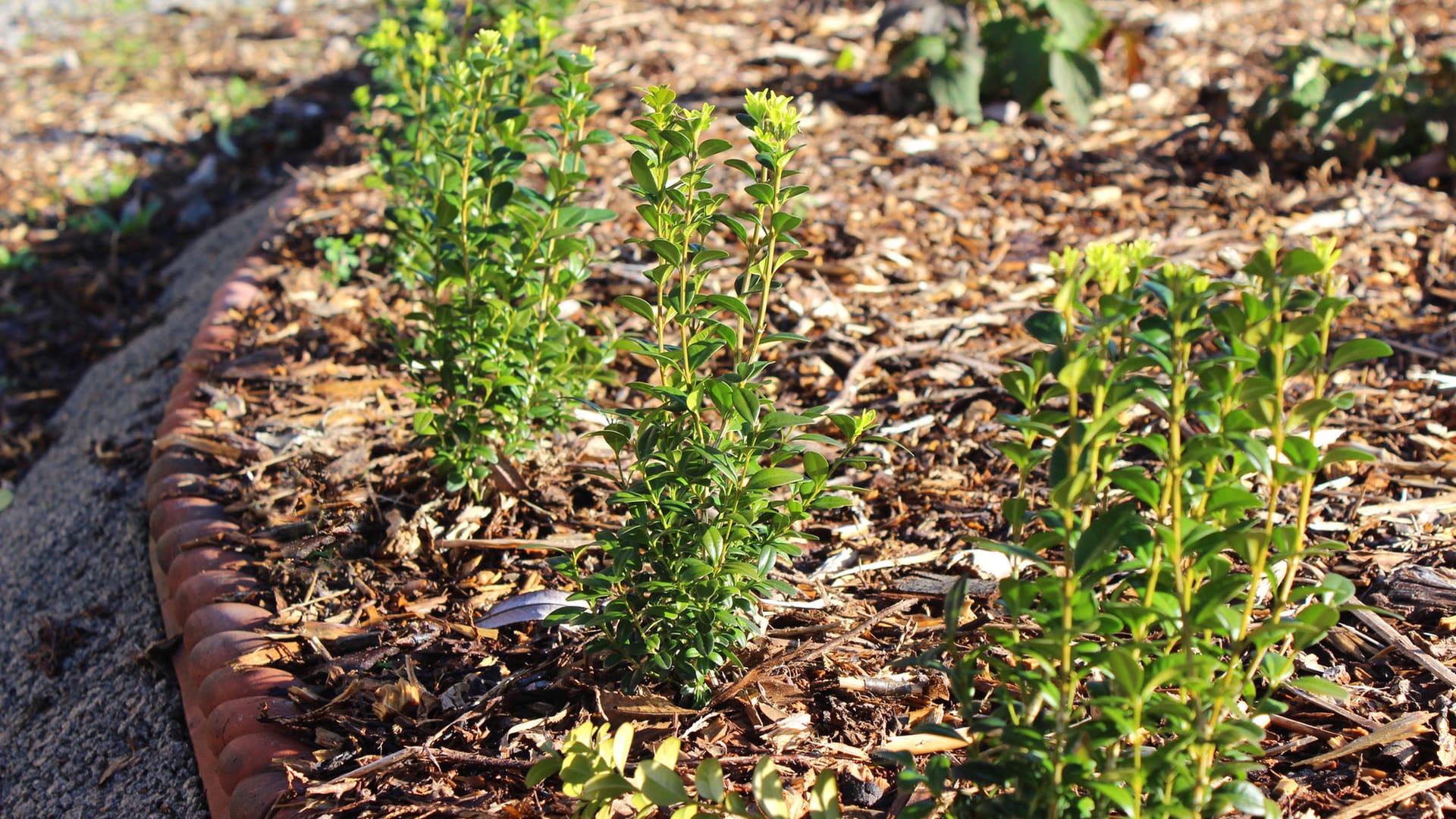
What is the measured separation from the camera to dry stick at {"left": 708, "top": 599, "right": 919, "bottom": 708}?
2051 mm

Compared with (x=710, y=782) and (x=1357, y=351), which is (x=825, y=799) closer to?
(x=710, y=782)

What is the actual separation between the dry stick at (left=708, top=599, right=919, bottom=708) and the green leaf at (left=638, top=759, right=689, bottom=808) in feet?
1.49

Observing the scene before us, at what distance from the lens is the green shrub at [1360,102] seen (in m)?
4.11

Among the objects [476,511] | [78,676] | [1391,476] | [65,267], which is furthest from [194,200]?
[1391,476]

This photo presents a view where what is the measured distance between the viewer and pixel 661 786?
158 cm

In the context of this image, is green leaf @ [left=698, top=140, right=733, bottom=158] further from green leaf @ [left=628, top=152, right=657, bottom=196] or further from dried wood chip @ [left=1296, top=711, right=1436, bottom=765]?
dried wood chip @ [left=1296, top=711, right=1436, bottom=765]

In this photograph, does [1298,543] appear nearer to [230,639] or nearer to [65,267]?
[230,639]

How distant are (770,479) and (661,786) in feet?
1.60

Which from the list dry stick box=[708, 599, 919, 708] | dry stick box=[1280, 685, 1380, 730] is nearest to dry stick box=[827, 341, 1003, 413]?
dry stick box=[708, 599, 919, 708]

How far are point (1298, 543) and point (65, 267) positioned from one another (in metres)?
5.41

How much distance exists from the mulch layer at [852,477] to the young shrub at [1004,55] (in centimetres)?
14

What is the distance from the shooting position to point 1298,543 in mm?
1476

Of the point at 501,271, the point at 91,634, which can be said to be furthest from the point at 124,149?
the point at 501,271

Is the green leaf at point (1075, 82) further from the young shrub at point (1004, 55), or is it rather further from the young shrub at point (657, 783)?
the young shrub at point (657, 783)
